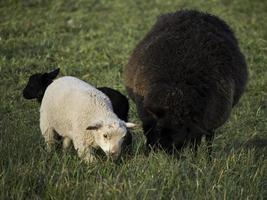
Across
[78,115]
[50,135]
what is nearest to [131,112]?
[50,135]

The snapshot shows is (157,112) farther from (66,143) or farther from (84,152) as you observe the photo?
(66,143)

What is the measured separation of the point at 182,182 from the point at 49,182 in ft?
4.04

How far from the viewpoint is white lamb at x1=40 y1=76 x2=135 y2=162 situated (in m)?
5.94

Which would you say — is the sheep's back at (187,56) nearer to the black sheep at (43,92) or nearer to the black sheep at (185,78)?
the black sheep at (185,78)

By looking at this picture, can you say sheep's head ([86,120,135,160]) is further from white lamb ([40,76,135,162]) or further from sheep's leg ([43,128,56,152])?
sheep's leg ([43,128,56,152])

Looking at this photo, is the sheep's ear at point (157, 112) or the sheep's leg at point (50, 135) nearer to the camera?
the sheep's ear at point (157, 112)

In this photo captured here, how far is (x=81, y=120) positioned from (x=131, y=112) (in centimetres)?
303

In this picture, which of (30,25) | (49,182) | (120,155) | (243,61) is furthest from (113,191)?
(30,25)

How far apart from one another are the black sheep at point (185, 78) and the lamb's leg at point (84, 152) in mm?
639

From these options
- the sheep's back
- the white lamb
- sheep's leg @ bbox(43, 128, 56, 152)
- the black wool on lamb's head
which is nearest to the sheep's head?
the white lamb

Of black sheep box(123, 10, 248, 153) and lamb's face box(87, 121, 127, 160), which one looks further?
black sheep box(123, 10, 248, 153)

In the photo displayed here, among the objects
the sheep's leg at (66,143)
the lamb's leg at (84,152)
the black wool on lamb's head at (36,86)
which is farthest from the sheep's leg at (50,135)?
the black wool on lamb's head at (36,86)

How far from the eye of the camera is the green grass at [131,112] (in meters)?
5.16

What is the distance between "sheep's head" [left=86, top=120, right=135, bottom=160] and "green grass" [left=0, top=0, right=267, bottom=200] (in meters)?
0.16
